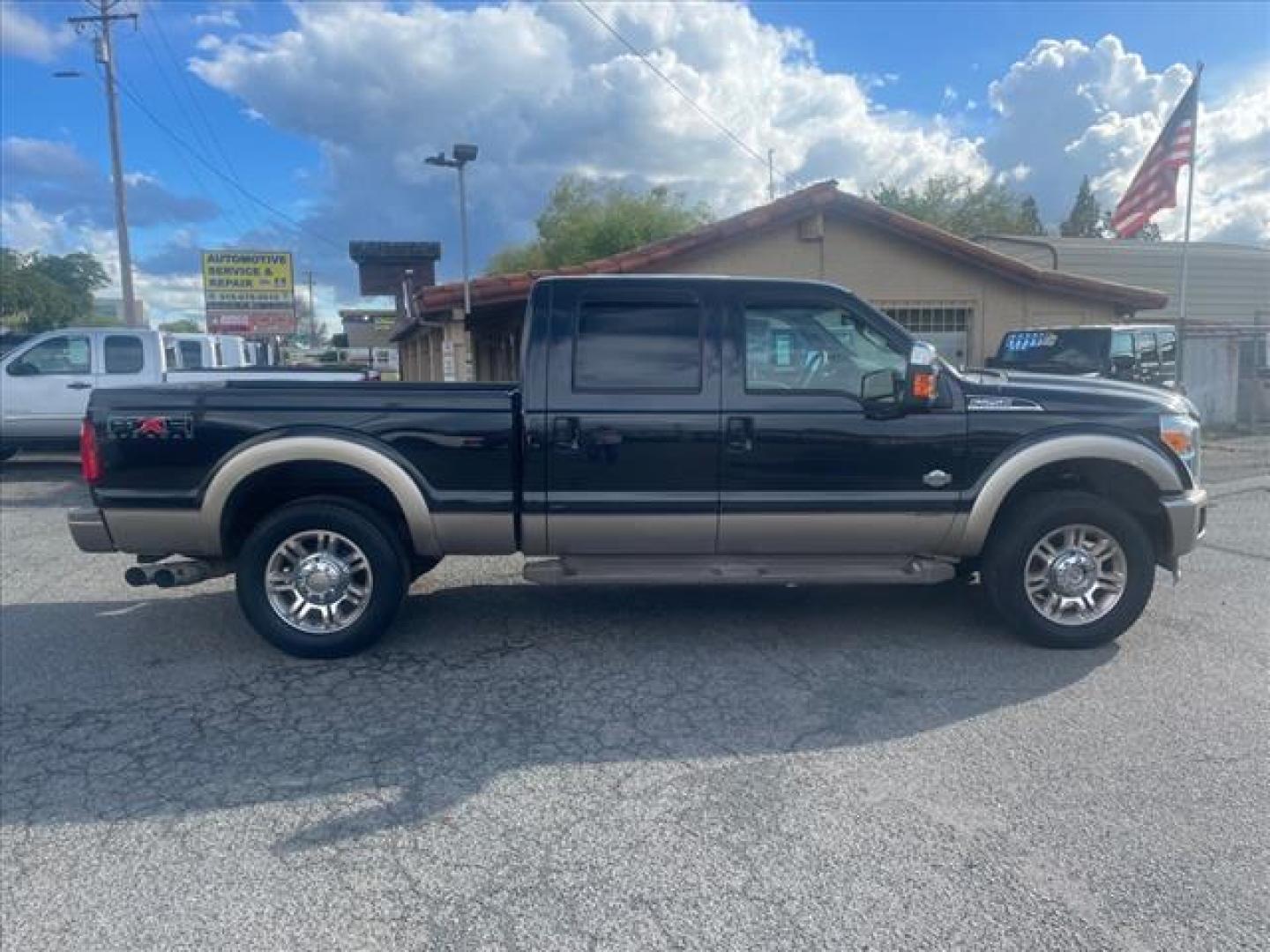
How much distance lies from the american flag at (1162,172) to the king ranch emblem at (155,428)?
15041 millimetres

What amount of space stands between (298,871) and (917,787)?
231 centimetres

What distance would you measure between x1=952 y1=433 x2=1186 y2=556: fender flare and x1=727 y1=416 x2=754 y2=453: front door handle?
128 cm

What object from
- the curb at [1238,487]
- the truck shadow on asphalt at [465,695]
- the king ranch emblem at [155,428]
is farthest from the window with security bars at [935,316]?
the king ranch emblem at [155,428]

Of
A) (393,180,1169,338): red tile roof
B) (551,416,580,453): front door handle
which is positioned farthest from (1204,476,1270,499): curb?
(551,416,580,453): front door handle

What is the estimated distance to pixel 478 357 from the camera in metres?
17.3

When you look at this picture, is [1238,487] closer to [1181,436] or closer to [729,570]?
[1181,436]

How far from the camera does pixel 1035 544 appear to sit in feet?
16.0

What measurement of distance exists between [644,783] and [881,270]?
11.6 meters

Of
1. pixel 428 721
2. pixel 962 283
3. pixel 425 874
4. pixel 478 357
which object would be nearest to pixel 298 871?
pixel 425 874

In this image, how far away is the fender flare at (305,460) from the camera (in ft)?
15.3

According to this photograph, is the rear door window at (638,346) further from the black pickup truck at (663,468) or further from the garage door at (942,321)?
the garage door at (942,321)

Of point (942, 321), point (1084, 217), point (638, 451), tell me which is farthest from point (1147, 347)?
point (1084, 217)

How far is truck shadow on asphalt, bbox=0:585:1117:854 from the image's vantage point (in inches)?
139

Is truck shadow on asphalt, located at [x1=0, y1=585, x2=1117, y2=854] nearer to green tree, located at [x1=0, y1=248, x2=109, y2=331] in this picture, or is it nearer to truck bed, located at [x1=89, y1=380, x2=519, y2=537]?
A: truck bed, located at [x1=89, y1=380, x2=519, y2=537]
